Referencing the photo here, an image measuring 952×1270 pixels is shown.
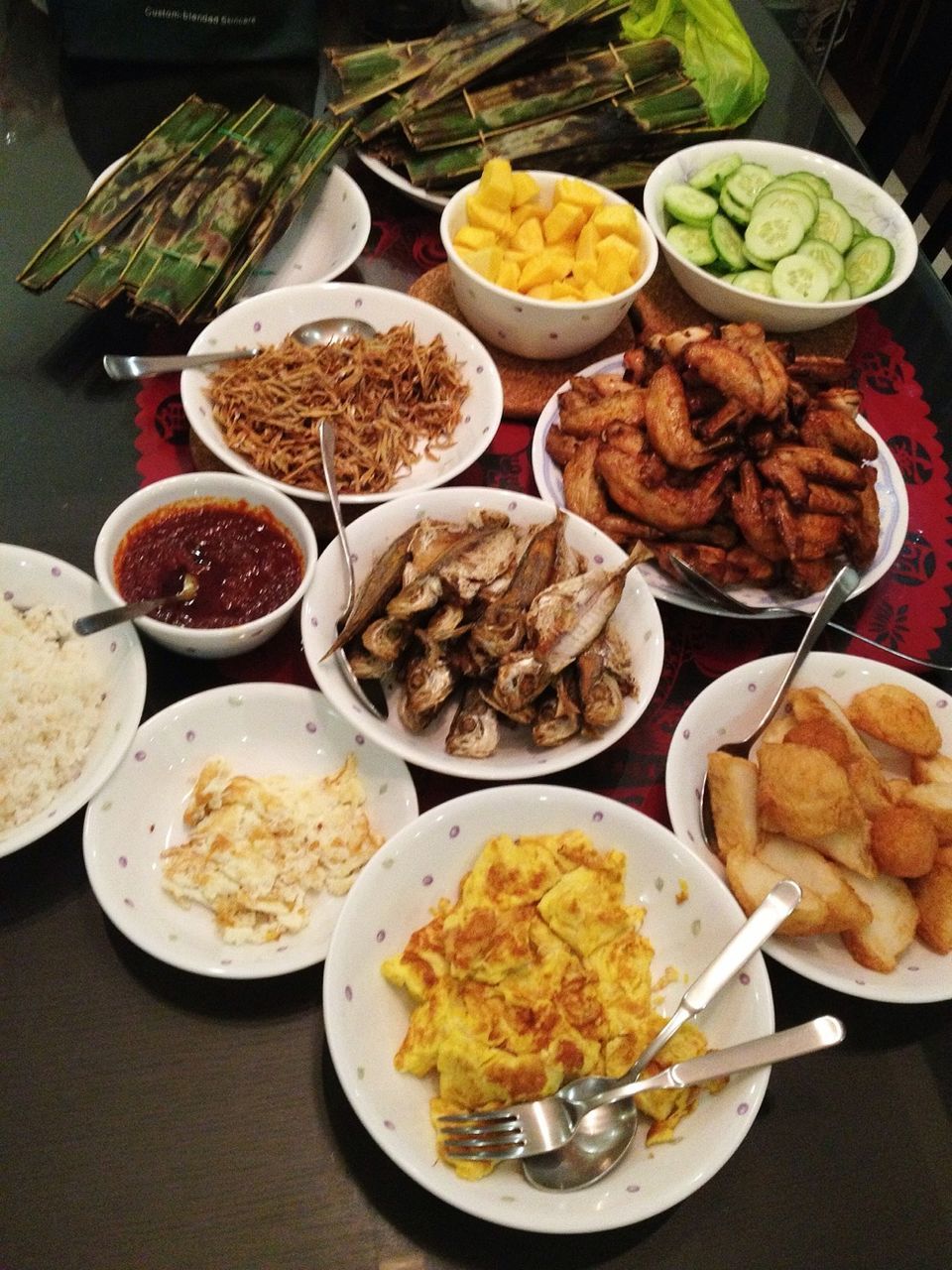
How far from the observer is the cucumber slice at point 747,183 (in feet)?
9.31

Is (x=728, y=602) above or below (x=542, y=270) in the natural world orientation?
below

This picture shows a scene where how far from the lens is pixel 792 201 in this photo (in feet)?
9.06

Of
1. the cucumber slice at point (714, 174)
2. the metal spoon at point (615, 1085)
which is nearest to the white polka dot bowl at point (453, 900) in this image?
the metal spoon at point (615, 1085)

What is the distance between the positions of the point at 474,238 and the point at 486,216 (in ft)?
0.28

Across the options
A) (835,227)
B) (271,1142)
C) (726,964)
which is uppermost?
(835,227)

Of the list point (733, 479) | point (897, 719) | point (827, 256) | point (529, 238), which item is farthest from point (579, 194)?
point (897, 719)

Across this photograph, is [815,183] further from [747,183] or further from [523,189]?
[523,189]

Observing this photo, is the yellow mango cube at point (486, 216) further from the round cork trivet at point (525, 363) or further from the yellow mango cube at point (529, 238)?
the round cork trivet at point (525, 363)

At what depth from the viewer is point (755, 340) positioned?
2.21 metres

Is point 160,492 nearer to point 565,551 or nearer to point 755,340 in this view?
point 565,551

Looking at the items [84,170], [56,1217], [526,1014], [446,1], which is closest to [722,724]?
[526,1014]

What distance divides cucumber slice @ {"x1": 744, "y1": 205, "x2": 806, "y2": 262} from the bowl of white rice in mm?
2224

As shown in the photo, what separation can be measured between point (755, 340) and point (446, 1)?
243 centimetres

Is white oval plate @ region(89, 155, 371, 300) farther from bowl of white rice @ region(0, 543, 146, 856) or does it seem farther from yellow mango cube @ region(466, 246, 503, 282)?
bowl of white rice @ region(0, 543, 146, 856)
